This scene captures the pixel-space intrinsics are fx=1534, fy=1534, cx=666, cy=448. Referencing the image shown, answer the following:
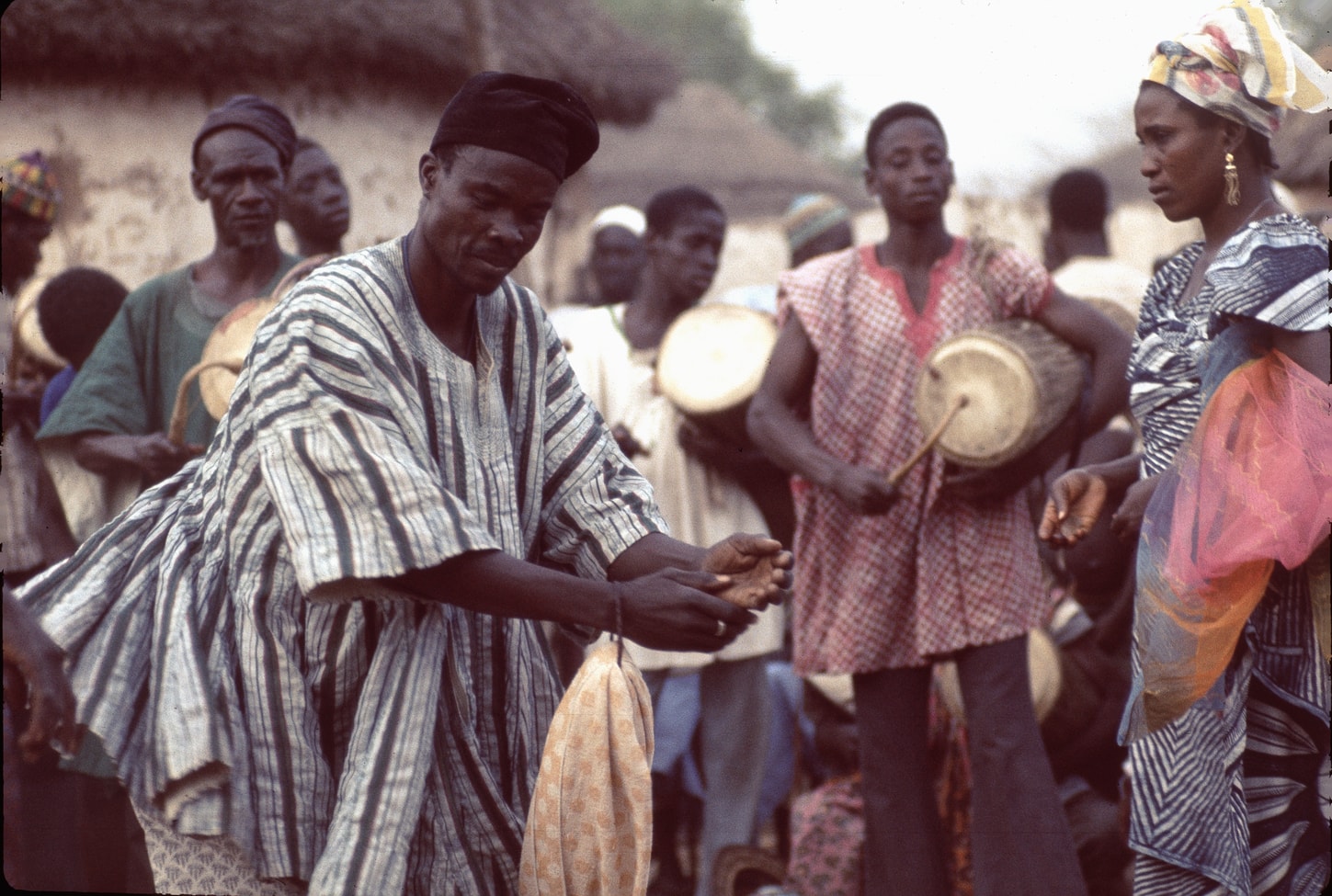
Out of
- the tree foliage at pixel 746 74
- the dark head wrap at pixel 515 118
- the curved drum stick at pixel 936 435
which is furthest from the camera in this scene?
the tree foliage at pixel 746 74

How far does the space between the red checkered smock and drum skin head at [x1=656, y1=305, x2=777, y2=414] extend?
55 cm

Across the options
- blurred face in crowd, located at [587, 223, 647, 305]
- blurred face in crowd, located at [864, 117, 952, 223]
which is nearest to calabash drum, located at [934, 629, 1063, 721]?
blurred face in crowd, located at [864, 117, 952, 223]

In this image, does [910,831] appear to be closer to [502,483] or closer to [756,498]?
[756,498]

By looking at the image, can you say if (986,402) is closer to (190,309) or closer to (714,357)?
(714,357)

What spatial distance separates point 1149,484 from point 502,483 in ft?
4.76

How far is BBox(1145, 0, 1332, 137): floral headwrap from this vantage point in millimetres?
3274

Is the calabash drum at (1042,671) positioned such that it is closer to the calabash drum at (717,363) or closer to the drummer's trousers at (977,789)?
the drummer's trousers at (977,789)

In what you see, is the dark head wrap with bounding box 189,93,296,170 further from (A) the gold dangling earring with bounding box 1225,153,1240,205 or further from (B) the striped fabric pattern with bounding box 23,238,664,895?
(A) the gold dangling earring with bounding box 1225,153,1240,205

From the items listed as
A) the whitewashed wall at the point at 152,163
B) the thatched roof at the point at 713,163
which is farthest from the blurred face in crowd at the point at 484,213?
the thatched roof at the point at 713,163

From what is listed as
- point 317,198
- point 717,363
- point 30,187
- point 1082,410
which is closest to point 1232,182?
point 1082,410

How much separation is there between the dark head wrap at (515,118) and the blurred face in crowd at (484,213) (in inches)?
0.8

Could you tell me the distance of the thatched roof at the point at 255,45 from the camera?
29.4 feet

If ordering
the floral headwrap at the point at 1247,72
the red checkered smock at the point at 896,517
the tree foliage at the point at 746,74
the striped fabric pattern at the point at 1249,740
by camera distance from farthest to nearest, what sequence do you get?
1. the tree foliage at the point at 746,74
2. the red checkered smock at the point at 896,517
3. the floral headwrap at the point at 1247,72
4. the striped fabric pattern at the point at 1249,740

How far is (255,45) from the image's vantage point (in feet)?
31.6
